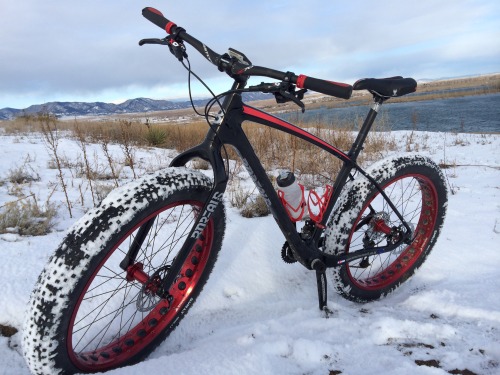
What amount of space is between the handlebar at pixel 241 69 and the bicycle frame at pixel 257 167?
11 cm

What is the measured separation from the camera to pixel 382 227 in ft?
7.57

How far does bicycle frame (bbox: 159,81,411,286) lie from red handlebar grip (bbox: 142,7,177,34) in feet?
1.39

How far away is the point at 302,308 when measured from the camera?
6.64 feet

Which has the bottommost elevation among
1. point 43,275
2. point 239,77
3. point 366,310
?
point 366,310

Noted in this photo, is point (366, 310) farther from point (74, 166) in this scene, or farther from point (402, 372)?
point (74, 166)

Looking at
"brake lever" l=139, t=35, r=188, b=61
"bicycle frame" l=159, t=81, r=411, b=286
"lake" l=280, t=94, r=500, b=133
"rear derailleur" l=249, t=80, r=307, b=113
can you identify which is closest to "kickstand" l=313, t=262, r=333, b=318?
"bicycle frame" l=159, t=81, r=411, b=286

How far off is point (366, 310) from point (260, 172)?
3.57 feet

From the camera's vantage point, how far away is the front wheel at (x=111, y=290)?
50.0 inches

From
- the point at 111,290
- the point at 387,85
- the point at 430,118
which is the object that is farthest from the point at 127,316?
the point at 430,118

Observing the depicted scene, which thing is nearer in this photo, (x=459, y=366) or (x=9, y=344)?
(x=459, y=366)

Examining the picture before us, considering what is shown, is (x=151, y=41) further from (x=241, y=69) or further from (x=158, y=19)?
(x=241, y=69)

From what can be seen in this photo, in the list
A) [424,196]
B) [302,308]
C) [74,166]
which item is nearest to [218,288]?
[302,308]

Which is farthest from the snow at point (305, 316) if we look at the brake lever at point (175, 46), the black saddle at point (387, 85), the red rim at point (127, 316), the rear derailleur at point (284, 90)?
the brake lever at point (175, 46)

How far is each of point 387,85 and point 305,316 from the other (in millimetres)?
1396
